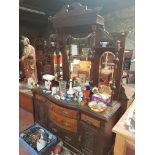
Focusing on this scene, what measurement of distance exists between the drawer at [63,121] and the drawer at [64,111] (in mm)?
47

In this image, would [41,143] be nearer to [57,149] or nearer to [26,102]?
[57,149]

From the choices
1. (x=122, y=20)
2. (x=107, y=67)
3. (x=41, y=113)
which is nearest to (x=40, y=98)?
(x=41, y=113)

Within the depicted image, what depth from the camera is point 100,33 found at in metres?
1.61

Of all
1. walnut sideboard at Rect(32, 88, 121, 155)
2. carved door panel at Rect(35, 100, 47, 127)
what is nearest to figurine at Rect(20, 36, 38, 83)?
carved door panel at Rect(35, 100, 47, 127)

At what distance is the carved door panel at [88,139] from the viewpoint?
1530 millimetres

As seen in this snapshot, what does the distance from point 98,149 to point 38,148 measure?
75cm

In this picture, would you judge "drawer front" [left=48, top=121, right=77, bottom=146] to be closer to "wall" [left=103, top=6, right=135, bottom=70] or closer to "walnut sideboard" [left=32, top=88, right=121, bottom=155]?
"walnut sideboard" [left=32, top=88, right=121, bottom=155]

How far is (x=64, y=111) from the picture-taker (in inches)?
67.5

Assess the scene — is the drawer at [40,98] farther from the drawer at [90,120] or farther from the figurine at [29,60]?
the figurine at [29,60]

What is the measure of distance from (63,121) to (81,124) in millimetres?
275

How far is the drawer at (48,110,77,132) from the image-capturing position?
66.8 inches

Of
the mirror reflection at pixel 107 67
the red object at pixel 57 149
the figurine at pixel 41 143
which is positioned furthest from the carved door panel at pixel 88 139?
the mirror reflection at pixel 107 67
